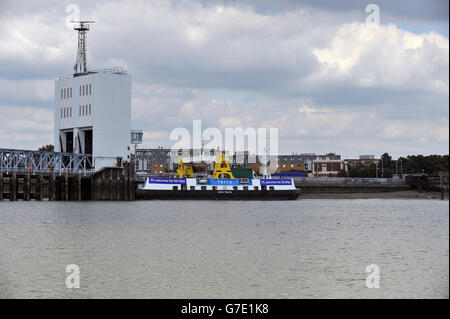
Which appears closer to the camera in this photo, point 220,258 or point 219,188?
point 220,258

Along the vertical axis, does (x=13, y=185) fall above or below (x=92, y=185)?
above

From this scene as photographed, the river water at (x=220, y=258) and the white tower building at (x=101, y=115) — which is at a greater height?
the white tower building at (x=101, y=115)

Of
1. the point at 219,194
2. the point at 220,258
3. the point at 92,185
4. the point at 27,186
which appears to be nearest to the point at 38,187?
the point at 27,186

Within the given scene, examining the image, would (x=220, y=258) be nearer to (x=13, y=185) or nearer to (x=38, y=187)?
(x=13, y=185)

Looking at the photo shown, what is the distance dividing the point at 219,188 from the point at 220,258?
67.2 meters

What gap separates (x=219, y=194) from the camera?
101312 millimetres

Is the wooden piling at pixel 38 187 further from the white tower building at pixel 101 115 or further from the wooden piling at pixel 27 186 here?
the white tower building at pixel 101 115

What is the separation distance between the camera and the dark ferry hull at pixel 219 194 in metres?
98.7

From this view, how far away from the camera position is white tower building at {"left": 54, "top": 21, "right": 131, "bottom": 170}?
95938 millimetres

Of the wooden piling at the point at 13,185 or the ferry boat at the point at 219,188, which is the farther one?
the ferry boat at the point at 219,188

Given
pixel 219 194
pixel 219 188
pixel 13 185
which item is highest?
pixel 13 185

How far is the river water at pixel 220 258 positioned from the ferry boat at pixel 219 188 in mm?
40673

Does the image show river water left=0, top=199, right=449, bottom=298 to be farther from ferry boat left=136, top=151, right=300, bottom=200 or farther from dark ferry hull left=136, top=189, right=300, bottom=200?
ferry boat left=136, top=151, right=300, bottom=200

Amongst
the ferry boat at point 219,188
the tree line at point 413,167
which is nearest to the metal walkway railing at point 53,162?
the ferry boat at point 219,188
